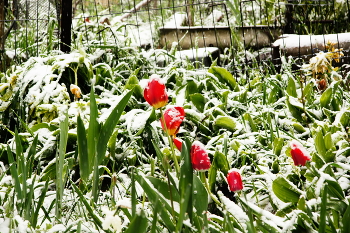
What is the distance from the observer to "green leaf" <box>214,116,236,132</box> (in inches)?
81.7

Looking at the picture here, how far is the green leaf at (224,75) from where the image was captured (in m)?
2.72

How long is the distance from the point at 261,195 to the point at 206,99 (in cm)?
93

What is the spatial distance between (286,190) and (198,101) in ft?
3.62

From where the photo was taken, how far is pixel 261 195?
1.57 m

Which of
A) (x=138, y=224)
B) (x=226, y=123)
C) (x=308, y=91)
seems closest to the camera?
(x=138, y=224)

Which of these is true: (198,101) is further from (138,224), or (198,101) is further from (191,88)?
(138,224)

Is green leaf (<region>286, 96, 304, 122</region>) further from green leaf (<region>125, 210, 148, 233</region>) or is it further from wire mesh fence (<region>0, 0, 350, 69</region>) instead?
green leaf (<region>125, 210, 148, 233</region>)

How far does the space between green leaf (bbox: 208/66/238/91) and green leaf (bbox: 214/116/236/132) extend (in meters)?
→ 0.65

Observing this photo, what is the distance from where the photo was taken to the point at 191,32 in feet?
16.4

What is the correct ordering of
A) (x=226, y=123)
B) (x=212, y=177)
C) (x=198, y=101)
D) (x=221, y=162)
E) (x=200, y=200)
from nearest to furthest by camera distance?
(x=200, y=200) → (x=212, y=177) → (x=221, y=162) → (x=226, y=123) → (x=198, y=101)

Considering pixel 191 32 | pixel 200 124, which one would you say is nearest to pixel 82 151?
pixel 200 124

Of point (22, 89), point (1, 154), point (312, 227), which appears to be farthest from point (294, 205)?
point (22, 89)

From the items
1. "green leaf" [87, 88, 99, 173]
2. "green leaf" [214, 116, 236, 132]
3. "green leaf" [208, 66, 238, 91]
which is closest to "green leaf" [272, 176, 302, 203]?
"green leaf" [87, 88, 99, 173]

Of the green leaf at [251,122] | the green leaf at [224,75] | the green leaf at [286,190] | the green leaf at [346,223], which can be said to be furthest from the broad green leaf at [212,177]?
the green leaf at [224,75]
